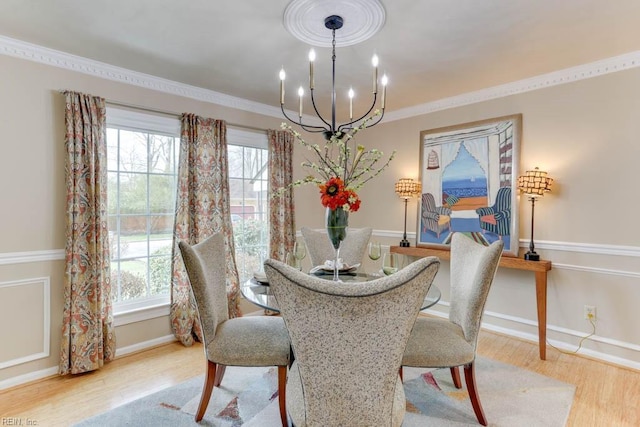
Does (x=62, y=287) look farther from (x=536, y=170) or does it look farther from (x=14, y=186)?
(x=536, y=170)

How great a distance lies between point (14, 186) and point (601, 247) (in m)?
4.54

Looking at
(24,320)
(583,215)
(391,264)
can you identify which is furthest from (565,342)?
(24,320)

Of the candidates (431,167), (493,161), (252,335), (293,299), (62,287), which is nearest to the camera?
(293,299)

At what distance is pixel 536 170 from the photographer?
2943 millimetres

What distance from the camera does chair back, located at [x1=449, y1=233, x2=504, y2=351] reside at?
6.09 feet

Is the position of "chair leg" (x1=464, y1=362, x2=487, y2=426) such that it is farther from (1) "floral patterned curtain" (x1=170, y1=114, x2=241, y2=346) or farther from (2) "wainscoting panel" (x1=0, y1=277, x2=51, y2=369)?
(2) "wainscoting panel" (x1=0, y1=277, x2=51, y2=369)

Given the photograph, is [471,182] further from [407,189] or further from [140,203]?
[140,203]

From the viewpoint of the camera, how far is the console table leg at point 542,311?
2799mm

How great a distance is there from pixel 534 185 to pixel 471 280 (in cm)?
136

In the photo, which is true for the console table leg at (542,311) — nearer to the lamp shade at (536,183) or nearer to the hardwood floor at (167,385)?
the hardwood floor at (167,385)

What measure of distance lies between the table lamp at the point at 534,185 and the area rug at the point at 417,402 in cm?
114

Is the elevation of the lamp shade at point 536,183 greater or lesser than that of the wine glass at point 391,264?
greater

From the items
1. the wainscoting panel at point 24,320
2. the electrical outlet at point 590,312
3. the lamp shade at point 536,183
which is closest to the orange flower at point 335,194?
the lamp shade at point 536,183

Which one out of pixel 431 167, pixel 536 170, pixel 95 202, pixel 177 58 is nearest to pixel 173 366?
pixel 95 202
